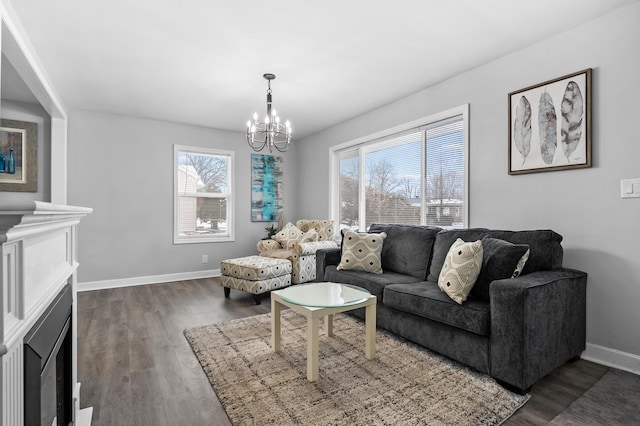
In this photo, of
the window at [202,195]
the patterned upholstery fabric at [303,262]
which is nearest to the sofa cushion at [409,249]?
the patterned upholstery fabric at [303,262]

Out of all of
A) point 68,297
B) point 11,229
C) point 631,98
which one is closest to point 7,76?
point 68,297

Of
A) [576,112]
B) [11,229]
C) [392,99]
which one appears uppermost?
[392,99]

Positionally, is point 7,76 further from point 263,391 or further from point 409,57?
point 409,57

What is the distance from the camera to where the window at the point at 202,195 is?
A: 5.22m

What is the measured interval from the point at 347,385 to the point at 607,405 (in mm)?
1441

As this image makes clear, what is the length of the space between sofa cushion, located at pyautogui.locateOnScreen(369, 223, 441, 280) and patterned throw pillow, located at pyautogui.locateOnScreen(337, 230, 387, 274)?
127 mm

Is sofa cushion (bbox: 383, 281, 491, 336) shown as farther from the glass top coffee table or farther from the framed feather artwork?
the framed feather artwork

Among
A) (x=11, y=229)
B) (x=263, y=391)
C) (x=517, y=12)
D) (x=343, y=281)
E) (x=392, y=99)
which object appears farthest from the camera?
(x=392, y=99)

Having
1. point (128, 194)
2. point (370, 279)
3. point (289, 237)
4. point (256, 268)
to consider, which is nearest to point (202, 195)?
point (128, 194)

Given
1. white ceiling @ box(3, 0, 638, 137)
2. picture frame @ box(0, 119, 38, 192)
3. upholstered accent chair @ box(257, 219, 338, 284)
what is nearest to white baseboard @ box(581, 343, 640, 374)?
white ceiling @ box(3, 0, 638, 137)

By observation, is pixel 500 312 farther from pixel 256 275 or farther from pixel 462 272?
pixel 256 275

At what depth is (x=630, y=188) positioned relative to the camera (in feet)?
7.40

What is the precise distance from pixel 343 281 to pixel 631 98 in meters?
2.60

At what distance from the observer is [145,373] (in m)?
2.20
